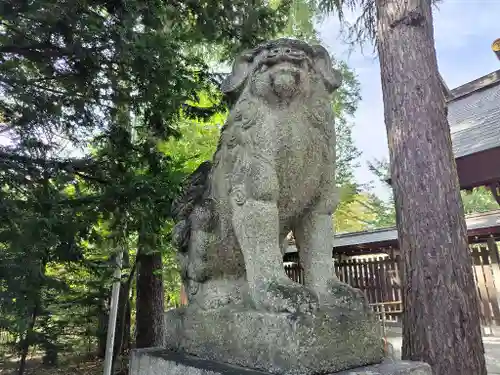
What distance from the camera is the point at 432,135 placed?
3572 mm

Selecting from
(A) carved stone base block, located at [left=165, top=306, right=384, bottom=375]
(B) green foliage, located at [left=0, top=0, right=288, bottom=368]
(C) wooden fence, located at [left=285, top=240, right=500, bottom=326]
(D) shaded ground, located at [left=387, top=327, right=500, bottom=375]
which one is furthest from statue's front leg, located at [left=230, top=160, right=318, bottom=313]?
(C) wooden fence, located at [left=285, top=240, right=500, bottom=326]

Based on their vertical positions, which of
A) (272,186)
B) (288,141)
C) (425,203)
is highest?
(425,203)

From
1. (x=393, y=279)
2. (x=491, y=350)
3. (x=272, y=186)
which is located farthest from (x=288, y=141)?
(x=393, y=279)

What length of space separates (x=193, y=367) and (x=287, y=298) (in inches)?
21.6

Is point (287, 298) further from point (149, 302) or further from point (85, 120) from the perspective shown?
point (149, 302)

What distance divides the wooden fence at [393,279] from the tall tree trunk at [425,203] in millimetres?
3843

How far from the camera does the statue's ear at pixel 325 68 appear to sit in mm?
1859

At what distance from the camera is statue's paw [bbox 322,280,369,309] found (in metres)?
1.61

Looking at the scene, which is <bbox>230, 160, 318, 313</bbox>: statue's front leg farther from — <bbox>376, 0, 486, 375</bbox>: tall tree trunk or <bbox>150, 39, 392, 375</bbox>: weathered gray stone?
<bbox>376, 0, 486, 375</bbox>: tall tree trunk

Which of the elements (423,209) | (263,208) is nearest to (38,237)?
(263,208)

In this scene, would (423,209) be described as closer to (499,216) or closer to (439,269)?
(439,269)

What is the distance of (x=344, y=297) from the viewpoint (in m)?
1.62

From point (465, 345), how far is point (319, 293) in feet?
6.71

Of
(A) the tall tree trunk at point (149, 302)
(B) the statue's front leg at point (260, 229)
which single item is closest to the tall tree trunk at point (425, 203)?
(B) the statue's front leg at point (260, 229)
